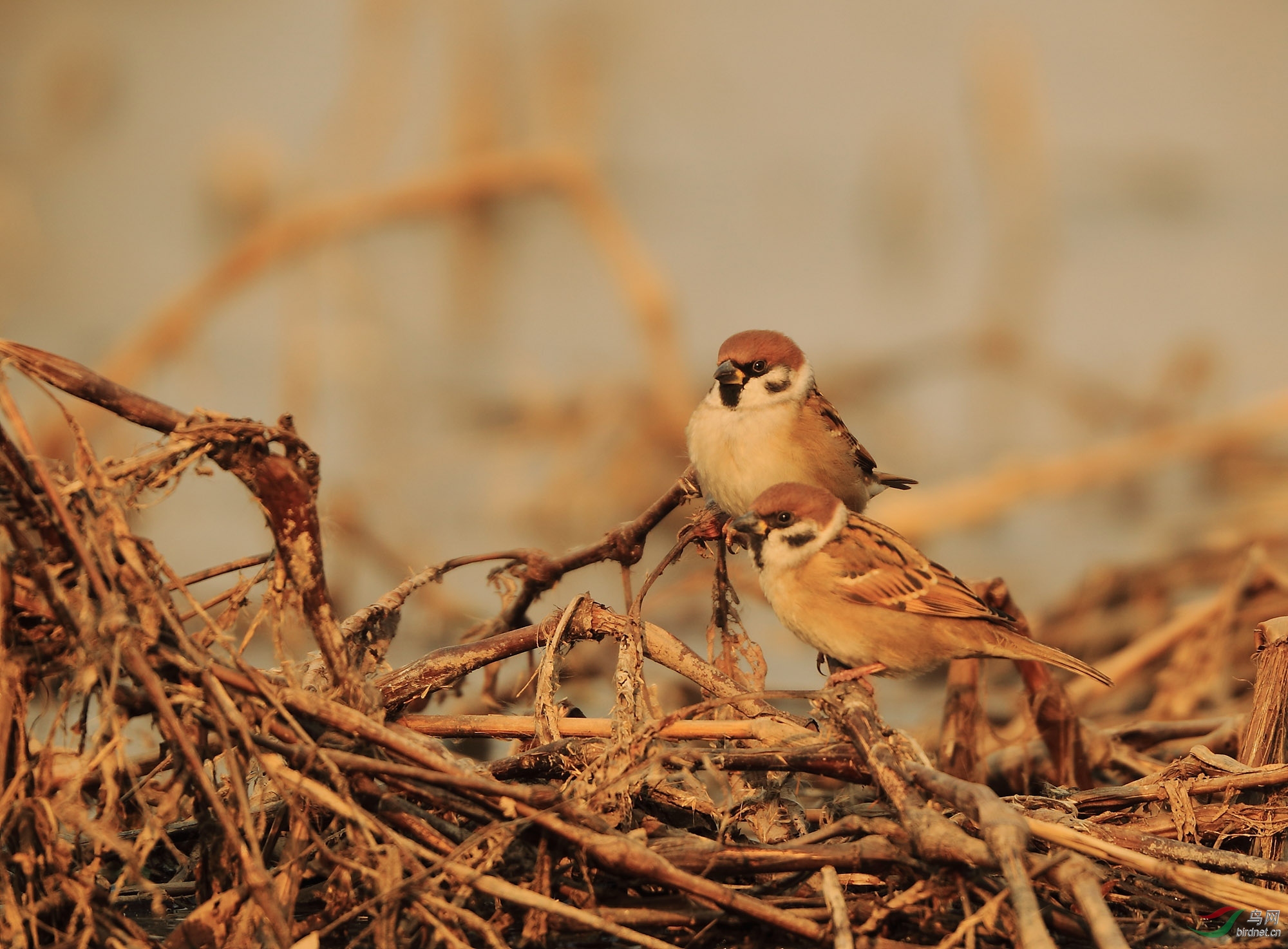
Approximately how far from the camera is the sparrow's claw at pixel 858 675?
3146mm

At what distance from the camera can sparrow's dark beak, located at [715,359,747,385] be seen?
3.64 meters

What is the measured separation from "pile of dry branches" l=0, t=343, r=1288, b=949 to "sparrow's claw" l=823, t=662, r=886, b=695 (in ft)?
A: 1.72

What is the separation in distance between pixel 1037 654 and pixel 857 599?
450 millimetres

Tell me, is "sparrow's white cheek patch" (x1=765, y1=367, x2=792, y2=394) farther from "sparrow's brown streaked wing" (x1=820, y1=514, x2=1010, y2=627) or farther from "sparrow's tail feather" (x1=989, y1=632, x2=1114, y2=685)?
"sparrow's tail feather" (x1=989, y1=632, x2=1114, y2=685)

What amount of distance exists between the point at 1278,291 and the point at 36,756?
9061 mm

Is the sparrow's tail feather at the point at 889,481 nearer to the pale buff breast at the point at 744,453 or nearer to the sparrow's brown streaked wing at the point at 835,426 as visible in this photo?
the sparrow's brown streaked wing at the point at 835,426

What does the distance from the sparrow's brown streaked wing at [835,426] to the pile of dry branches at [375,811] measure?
1326 mm

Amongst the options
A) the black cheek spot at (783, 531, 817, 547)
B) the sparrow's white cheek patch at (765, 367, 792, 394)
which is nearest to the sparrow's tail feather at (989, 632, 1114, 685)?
the black cheek spot at (783, 531, 817, 547)

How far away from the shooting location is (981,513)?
22.1 ft

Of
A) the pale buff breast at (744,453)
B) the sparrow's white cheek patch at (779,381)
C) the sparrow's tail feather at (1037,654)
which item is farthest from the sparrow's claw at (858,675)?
the sparrow's white cheek patch at (779,381)

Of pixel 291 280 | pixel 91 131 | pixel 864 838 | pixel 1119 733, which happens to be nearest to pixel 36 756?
pixel 864 838

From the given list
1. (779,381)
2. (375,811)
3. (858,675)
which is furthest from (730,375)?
(375,811)

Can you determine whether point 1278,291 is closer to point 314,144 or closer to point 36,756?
point 314,144

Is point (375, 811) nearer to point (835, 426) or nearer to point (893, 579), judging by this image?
point (893, 579)
